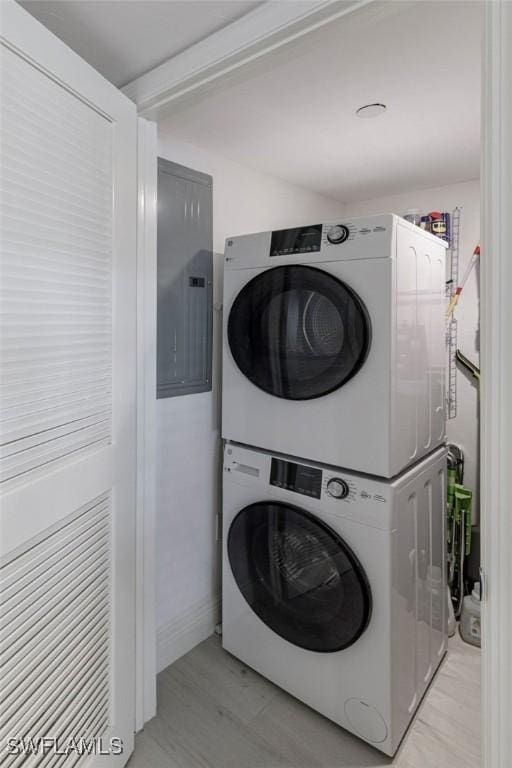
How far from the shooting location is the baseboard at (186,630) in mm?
1871

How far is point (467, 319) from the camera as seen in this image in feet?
8.10

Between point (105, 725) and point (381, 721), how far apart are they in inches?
34.8

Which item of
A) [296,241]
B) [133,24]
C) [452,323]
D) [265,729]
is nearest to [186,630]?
[265,729]

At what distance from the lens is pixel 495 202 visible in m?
0.53

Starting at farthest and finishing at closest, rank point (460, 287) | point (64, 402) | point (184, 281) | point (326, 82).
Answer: point (460, 287), point (184, 281), point (326, 82), point (64, 402)

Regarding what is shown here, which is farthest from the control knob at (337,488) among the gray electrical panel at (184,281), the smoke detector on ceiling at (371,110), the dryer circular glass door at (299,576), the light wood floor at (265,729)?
the smoke detector on ceiling at (371,110)

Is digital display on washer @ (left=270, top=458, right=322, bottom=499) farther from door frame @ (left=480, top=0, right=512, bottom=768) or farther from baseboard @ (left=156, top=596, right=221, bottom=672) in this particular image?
door frame @ (left=480, top=0, right=512, bottom=768)

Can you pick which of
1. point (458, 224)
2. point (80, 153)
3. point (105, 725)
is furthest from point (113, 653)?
point (458, 224)

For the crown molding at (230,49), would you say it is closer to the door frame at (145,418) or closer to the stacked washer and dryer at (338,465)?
the door frame at (145,418)

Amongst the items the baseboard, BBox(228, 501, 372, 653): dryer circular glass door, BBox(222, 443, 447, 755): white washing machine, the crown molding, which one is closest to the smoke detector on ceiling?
the crown molding

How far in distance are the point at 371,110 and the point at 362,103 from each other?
60 millimetres

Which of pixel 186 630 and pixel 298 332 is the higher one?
pixel 298 332

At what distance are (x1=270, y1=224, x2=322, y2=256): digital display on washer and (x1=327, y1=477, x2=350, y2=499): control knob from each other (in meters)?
0.80

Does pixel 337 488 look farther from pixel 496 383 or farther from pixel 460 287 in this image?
pixel 460 287
